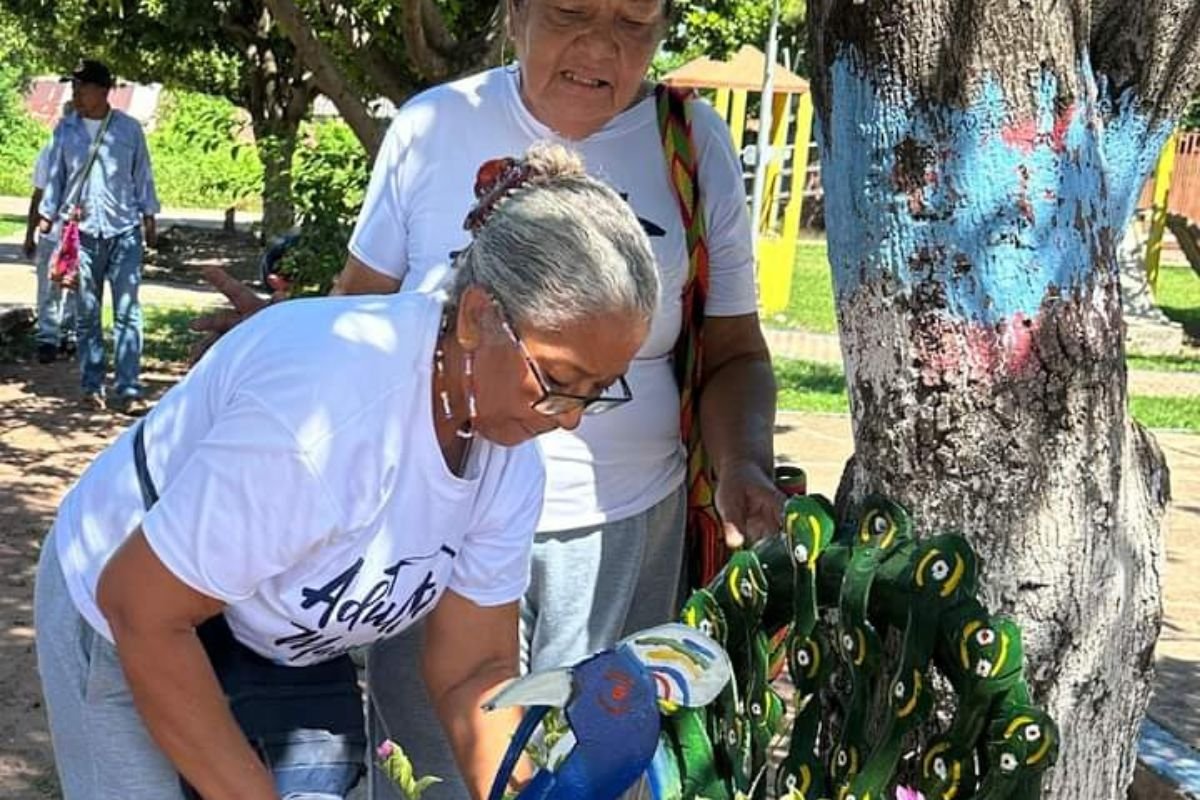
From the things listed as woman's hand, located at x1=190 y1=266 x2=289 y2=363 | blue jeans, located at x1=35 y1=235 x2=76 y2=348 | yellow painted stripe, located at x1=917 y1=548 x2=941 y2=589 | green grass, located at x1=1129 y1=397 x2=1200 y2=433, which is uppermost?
woman's hand, located at x1=190 y1=266 x2=289 y2=363

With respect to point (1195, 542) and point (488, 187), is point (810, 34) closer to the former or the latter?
point (488, 187)

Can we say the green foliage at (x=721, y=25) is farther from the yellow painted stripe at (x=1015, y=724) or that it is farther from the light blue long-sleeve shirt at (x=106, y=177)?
the yellow painted stripe at (x=1015, y=724)

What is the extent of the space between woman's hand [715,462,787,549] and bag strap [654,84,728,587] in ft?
0.30

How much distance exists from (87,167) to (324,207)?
1.61 meters

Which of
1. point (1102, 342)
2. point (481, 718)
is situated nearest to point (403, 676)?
point (481, 718)

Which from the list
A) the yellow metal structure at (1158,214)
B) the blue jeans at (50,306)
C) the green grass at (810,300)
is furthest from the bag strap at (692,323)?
the yellow metal structure at (1158,214)

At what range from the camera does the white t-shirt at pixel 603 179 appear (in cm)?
235

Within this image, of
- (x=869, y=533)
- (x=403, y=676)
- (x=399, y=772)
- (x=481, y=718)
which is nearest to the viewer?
(x=399, y=772)

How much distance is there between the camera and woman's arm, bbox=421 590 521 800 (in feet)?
6.93

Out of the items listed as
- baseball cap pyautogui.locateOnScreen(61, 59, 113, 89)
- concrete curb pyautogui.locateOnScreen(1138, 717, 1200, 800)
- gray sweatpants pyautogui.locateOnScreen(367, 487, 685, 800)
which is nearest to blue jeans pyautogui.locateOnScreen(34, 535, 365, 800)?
gray sweatpants pyautogui.locateOnScreen(367, 487, 685, 800)

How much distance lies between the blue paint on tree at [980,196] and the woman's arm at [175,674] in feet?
3.01

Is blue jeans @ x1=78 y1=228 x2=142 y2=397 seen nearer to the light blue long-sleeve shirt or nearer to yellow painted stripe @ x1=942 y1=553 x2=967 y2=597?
the light blue long-sleeve shirt

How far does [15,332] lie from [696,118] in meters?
9.58

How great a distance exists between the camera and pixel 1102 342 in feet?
6.47
